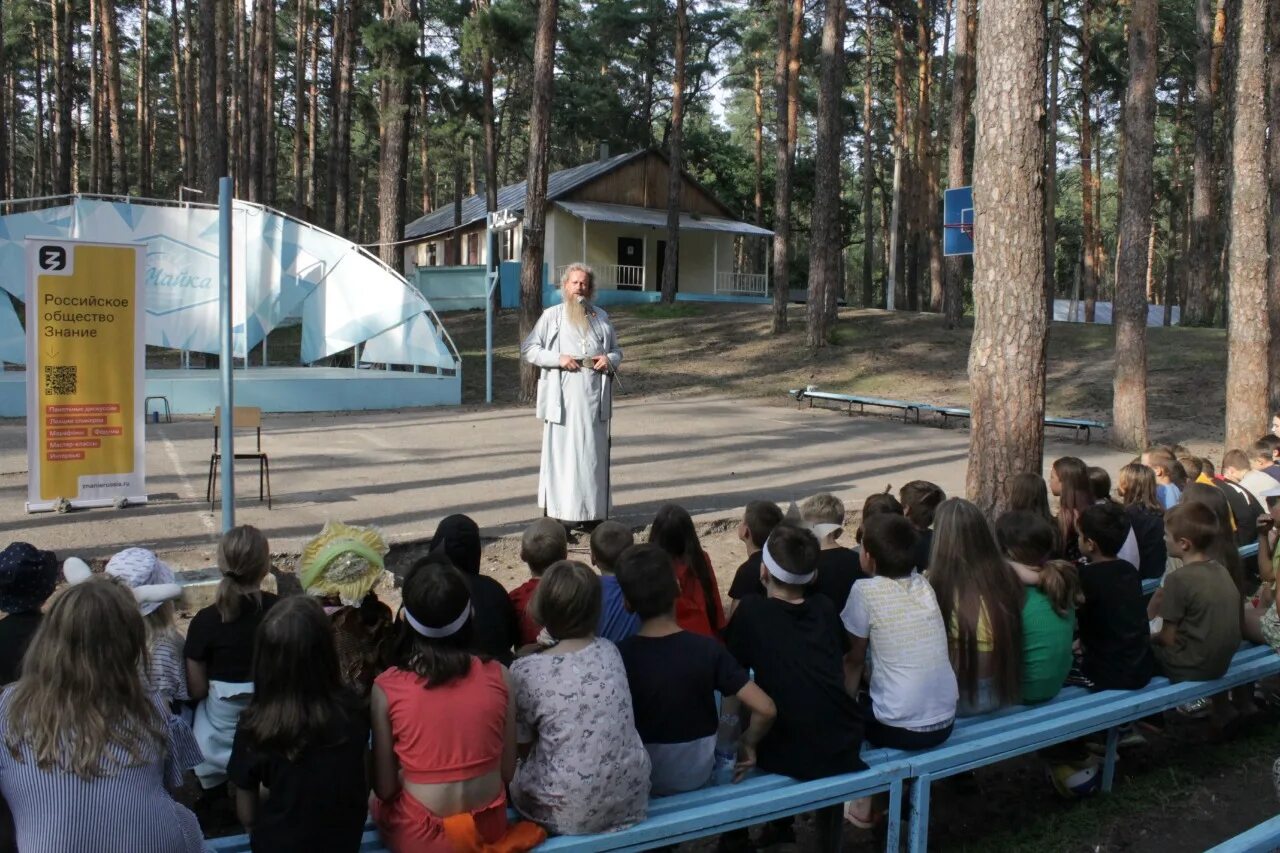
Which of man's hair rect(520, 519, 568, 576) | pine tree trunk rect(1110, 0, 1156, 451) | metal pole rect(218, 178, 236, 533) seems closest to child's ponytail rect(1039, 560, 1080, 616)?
man's hair rect(520, 519, 568, 576)

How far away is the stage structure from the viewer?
1500 centimetres

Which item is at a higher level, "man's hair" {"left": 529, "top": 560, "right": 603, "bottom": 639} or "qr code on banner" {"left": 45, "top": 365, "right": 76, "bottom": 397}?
"qr code on banner" {"left": 45, "top": 365, "right": 76, "bottom": 397}

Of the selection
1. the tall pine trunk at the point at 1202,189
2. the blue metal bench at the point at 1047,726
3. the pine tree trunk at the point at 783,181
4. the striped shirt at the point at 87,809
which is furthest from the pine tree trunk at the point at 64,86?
the blue metal bench at the point at 1047,726

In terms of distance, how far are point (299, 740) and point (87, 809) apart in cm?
48

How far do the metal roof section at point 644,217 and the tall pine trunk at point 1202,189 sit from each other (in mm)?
15477

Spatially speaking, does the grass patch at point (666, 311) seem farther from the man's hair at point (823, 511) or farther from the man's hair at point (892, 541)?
the man's hair at point (892, 541)

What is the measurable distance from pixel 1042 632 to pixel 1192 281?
77.9ft

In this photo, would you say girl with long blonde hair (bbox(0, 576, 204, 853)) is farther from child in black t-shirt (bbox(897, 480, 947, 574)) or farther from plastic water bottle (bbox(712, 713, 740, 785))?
child in black t-shirt (bbox(897, 480, 947, 574))

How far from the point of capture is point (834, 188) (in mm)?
21484

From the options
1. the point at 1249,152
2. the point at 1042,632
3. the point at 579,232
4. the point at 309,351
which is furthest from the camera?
the point at 579,232

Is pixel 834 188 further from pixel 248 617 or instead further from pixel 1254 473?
pixel 248 617

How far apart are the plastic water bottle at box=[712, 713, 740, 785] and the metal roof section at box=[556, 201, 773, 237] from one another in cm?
3070

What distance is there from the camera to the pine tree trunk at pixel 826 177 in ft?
66.8

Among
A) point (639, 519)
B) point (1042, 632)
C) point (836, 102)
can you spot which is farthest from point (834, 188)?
point (1042, 632)
